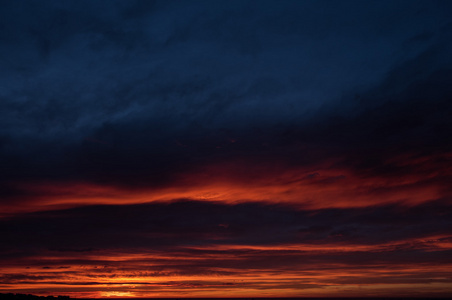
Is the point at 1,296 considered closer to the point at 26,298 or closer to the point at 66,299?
the point at 26,298

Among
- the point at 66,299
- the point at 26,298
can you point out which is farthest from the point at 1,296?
the point at 66,299

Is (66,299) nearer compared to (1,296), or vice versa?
(1,296)

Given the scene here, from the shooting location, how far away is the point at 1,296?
211 feet

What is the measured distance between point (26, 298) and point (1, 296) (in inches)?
242

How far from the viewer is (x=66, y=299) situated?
80.2m

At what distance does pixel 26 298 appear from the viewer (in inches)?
2744

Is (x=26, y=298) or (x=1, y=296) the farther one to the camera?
(x=26, y=298)

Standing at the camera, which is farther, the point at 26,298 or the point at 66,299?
the point at 66,299

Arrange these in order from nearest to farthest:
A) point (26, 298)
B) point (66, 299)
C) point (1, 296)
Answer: point (1, 296) < point (26, 298) < point (66, 299)

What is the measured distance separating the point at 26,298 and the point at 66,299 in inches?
459

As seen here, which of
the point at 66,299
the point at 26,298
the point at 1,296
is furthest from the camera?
the point at 66,299
